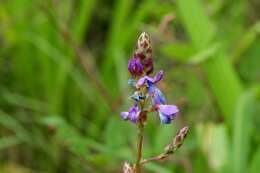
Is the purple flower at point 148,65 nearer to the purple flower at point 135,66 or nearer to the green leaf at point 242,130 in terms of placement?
the purple flower at point 135,66

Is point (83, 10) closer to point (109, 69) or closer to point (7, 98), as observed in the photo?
point (109, 69)

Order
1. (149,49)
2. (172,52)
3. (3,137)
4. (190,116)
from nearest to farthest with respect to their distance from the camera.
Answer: (149,49), (172,52), (190,116), (3,137)

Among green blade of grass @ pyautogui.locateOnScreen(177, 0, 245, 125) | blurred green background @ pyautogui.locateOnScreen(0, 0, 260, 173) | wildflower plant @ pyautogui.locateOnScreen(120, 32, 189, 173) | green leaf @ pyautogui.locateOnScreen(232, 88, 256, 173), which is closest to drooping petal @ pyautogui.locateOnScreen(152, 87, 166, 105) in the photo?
wildflower plant @ pyautogui.locateOnScreen(120, 32, 189, 173)

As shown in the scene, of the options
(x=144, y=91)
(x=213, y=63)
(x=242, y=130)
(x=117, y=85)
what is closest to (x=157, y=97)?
(x=144, y=91)

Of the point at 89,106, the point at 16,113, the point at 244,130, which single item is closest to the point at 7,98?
the point at 16,113

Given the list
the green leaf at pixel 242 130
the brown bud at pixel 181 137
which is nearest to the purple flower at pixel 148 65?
the brown bud at pixel 181 137

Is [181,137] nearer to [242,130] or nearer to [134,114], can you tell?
[134,114]
